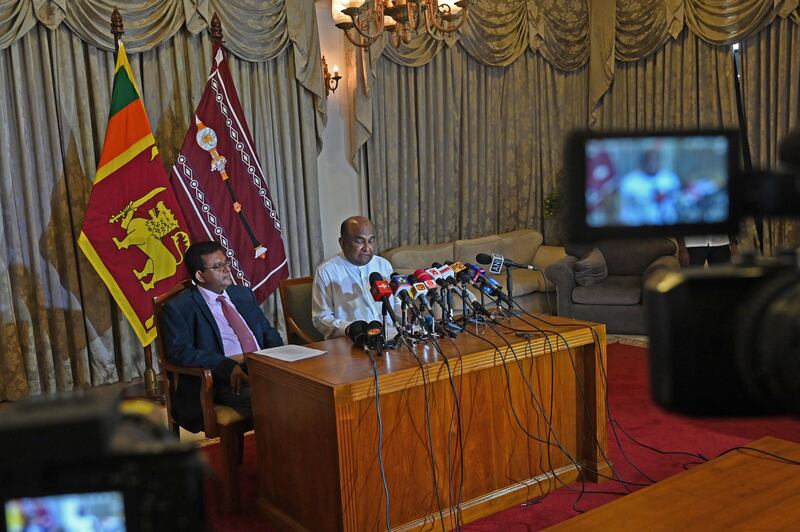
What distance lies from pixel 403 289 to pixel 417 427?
0.51m

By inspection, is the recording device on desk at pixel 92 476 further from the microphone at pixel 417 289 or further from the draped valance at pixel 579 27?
the draped valance at pixel 579 27

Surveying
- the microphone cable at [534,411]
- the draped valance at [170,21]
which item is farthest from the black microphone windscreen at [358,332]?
the draped valance at [170,21]

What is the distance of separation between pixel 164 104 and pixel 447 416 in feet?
10.7

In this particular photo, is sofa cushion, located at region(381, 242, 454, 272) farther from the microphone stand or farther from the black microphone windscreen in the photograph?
the black microphone windscreen

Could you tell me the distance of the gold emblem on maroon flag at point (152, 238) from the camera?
442 centimetres

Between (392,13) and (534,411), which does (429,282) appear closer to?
(534,411)

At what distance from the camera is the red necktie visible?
10.9 ft

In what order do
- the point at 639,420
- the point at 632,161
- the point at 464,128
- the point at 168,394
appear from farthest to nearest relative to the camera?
the point at 464,128, the point at 639,420, the point at 168,394, the point at 632,161

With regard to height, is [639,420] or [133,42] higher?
[133,42]

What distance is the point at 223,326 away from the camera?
3297mm

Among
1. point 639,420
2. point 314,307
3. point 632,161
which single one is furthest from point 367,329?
point 632,161

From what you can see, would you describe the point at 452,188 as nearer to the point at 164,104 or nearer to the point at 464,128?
the point at 464,128

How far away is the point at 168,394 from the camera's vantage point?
3.18 m

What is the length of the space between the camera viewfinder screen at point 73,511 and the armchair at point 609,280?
530 centimetres
